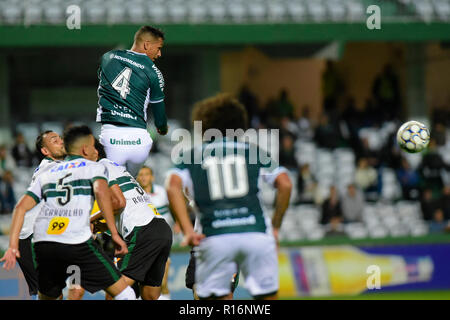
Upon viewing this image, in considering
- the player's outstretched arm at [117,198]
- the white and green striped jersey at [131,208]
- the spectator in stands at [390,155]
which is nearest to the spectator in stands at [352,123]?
the spectator in stands at [390,155]

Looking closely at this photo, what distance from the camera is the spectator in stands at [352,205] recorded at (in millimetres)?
15141

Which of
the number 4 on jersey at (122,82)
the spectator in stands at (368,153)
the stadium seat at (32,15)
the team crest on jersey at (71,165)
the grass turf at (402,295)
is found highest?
the stadium seat at (32,15)

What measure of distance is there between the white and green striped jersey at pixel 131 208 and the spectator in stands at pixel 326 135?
10.5 m

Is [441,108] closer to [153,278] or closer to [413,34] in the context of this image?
[413,34]

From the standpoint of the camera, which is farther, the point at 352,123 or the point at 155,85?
the point at 352,123

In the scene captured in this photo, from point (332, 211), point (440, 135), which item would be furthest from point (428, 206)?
point (440, 135)

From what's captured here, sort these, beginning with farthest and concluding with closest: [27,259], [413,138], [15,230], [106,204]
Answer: [413,138]
[27,259]
[106,204]
[15,230]

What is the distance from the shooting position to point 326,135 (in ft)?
57.6

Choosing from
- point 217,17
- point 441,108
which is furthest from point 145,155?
point 441,108

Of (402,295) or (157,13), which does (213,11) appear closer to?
(157,13)

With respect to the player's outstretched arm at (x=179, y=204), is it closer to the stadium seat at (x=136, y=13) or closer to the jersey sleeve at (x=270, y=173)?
the jersey sleeve at (x=270, y=173)

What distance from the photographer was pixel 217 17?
17266mm

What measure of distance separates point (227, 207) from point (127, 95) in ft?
6.35

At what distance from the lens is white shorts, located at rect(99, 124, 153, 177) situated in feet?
23.6
